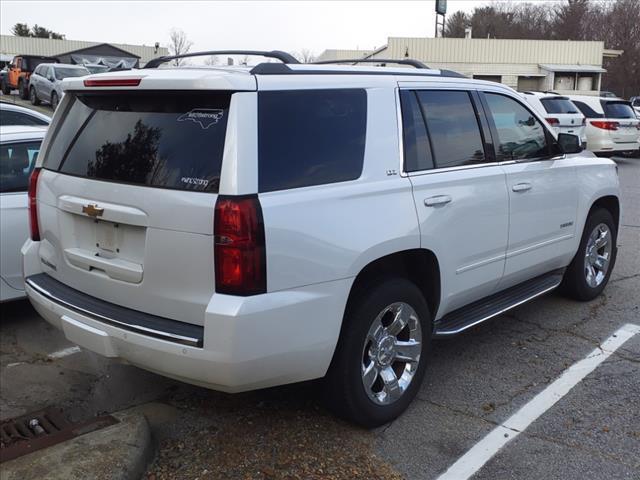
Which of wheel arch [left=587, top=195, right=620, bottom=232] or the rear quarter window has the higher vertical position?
the rear quarter window

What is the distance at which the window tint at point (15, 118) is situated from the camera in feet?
29.3

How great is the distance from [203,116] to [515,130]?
2.62 m

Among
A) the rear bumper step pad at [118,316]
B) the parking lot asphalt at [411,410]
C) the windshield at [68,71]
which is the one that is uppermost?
the windshield at [68,71]

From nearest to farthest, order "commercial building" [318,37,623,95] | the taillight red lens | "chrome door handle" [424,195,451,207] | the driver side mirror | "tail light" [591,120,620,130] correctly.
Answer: "chrome door handle" [424,195,451,207] < the taillight red lens < the driver side mirror < "tail light" [591,120,620,130] < "commercial building" [318,37,623,95]

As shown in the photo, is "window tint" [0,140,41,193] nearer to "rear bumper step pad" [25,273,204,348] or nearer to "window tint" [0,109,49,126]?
"rear bumper step pad" [25,273,204,348]

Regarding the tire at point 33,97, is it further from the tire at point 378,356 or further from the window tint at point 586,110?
the tire at point 378,356

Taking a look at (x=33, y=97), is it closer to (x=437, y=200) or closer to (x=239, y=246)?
(x=437, y=200)

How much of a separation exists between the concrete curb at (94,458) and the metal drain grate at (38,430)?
10cm

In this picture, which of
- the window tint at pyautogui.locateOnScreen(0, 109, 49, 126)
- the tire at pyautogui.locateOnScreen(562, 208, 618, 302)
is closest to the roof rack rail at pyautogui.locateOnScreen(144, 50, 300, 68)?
the tire at pyautogui.locateOnScreen(562, 208, 618, 302)

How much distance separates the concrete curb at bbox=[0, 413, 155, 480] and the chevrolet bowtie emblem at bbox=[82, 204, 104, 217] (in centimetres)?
119

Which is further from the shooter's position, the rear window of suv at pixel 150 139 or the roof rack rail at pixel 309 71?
the roof rack rail at pixel 309 71

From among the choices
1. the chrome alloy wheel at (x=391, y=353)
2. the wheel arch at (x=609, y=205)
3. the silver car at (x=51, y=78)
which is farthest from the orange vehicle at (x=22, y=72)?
the chrome alloy wheel at (x=391, y=353)

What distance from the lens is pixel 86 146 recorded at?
11.7 feet

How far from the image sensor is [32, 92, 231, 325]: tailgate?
298cm
